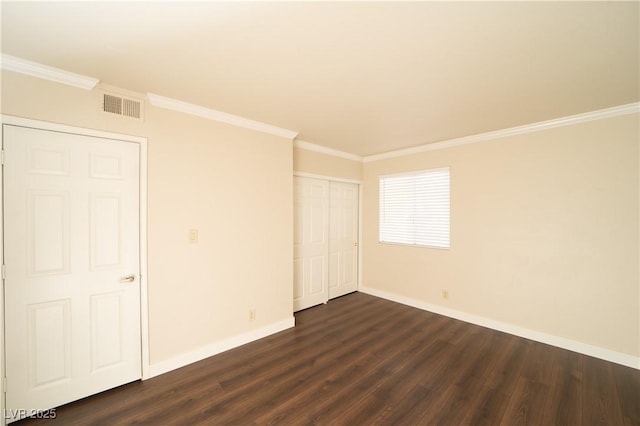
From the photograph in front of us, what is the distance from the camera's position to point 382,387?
7.67 ft

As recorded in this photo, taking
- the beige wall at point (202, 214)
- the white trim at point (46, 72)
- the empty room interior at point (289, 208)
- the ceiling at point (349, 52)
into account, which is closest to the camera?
the ceiling at point (349, 52)

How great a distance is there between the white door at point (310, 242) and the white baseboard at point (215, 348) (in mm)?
684

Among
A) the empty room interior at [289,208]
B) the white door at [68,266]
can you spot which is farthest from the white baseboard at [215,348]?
the white door at [68,266]

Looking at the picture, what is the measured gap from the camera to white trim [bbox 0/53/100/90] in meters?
1.88

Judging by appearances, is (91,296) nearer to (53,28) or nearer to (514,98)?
(53,28)

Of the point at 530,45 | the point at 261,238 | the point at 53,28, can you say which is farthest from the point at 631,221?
the point at 53,28

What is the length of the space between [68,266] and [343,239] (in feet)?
12.4

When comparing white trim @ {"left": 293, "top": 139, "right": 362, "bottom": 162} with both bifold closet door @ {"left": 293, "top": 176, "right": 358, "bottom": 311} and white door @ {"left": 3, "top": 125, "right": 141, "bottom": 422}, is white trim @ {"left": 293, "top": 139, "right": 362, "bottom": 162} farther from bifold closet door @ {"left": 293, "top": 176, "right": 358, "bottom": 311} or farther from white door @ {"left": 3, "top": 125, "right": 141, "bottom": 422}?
white door @ {"left": 3, "top": 125, "right": 141, "bottom": 422}

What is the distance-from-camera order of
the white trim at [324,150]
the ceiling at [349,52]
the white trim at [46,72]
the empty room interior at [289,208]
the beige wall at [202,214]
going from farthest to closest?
the white trim at [324,150], the beige wall at [202,214], the white trim at [46,72], the empty room interior at [289,208], the ceiling at [349,52]

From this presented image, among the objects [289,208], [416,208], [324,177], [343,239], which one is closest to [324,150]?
[324,177]

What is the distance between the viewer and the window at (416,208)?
4109mm

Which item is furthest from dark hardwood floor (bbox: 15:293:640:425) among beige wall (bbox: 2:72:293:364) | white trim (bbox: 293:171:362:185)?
white trim (bbox: 293:171:362:185)

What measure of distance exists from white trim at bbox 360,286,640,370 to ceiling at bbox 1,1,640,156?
260cm

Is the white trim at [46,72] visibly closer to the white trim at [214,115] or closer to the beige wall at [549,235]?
the white trim at [214,115]
